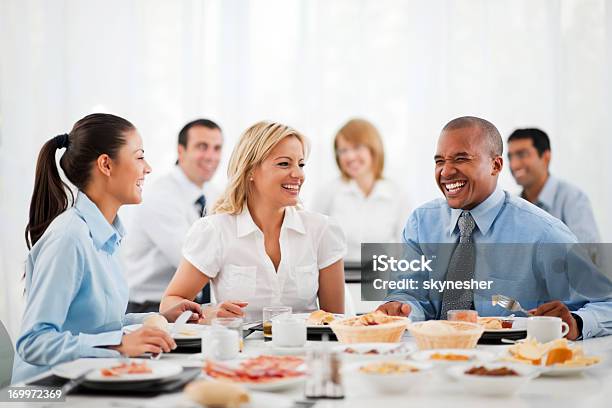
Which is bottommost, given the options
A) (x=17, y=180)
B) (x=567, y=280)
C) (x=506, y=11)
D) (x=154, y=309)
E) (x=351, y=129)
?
(x=154, y=309)

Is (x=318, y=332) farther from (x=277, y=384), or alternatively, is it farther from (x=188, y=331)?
(x=277, y=384)

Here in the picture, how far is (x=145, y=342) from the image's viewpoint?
182 centimetres

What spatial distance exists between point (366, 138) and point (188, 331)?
10.0ft

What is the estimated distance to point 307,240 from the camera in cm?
268

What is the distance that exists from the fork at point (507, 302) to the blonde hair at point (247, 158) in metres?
0.82

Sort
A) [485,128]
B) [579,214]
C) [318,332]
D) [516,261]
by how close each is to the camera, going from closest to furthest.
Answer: [318,332], [516,261], [485,128], [579,214]

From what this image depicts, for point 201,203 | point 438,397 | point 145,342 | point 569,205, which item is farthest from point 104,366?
point 569,205

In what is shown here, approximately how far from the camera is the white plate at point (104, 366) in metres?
1.55

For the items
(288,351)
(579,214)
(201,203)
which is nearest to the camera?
(288,351)

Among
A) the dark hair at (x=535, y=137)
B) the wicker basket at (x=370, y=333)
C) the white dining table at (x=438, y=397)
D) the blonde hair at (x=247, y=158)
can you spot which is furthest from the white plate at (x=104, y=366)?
the dark hair at (x=535, y=137)

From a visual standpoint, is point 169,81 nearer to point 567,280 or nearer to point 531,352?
point 567,280

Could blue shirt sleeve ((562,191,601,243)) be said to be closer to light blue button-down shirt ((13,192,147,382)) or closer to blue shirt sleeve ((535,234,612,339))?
blue shirt sleeve ((535,234,612,339))

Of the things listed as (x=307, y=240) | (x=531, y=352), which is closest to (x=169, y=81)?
(x=307, y=240)

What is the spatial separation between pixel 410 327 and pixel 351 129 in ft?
10.3
